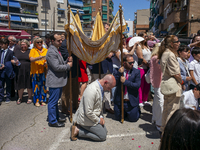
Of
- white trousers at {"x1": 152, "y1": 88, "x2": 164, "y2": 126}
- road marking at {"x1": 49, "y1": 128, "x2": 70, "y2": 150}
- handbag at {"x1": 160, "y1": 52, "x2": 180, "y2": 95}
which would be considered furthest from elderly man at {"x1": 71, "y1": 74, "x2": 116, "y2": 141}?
white trousers at {"x1": 152, "y1": 88, "x2": 164, "y2": 126}

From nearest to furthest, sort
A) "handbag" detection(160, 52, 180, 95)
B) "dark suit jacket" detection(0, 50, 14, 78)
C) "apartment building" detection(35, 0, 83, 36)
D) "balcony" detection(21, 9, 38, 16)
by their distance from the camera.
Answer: "handbag" detection(160, 52, 180, 95), "dark suit jacket" detection(0, 50, 14, 78), "balcony" detection(21, 9, 38, 16), "apartment building" detection(35, 0, 83, 36)

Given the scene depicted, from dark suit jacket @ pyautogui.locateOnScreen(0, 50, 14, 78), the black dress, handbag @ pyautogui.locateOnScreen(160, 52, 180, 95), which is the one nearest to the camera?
handbag @ pyautogui.locateOnScreen(160, 52, 180, 95)

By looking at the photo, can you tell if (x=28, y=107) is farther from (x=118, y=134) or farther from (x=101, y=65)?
(x=118, y=134)

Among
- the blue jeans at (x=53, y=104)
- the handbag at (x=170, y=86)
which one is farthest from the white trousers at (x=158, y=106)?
the blue jeans at (x=53, y=104)

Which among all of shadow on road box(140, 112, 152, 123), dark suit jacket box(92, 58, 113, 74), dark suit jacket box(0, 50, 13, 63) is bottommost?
shadow on road box(140, 112, 152, 123)

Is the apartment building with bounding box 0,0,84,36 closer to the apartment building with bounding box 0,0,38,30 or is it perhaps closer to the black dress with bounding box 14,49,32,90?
the apartment building with bounding box 0,0,38,30

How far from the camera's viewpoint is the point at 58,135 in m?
3.94

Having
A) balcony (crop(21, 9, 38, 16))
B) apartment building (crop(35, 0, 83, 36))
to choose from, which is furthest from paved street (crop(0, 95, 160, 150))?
balcony (crop(21, 9, 38, 16))

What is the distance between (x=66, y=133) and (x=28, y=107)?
2246 millimetres

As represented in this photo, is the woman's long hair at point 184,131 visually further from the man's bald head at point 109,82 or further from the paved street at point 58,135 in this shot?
the paved street at point 58,135

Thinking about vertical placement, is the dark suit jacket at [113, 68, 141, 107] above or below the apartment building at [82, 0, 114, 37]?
below

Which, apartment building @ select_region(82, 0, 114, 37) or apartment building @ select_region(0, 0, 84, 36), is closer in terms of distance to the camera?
apartment building @ select_region(0, 0, 84, 36)

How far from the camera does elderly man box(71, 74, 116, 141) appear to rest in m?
3.50

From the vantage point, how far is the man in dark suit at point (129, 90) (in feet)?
15.0
